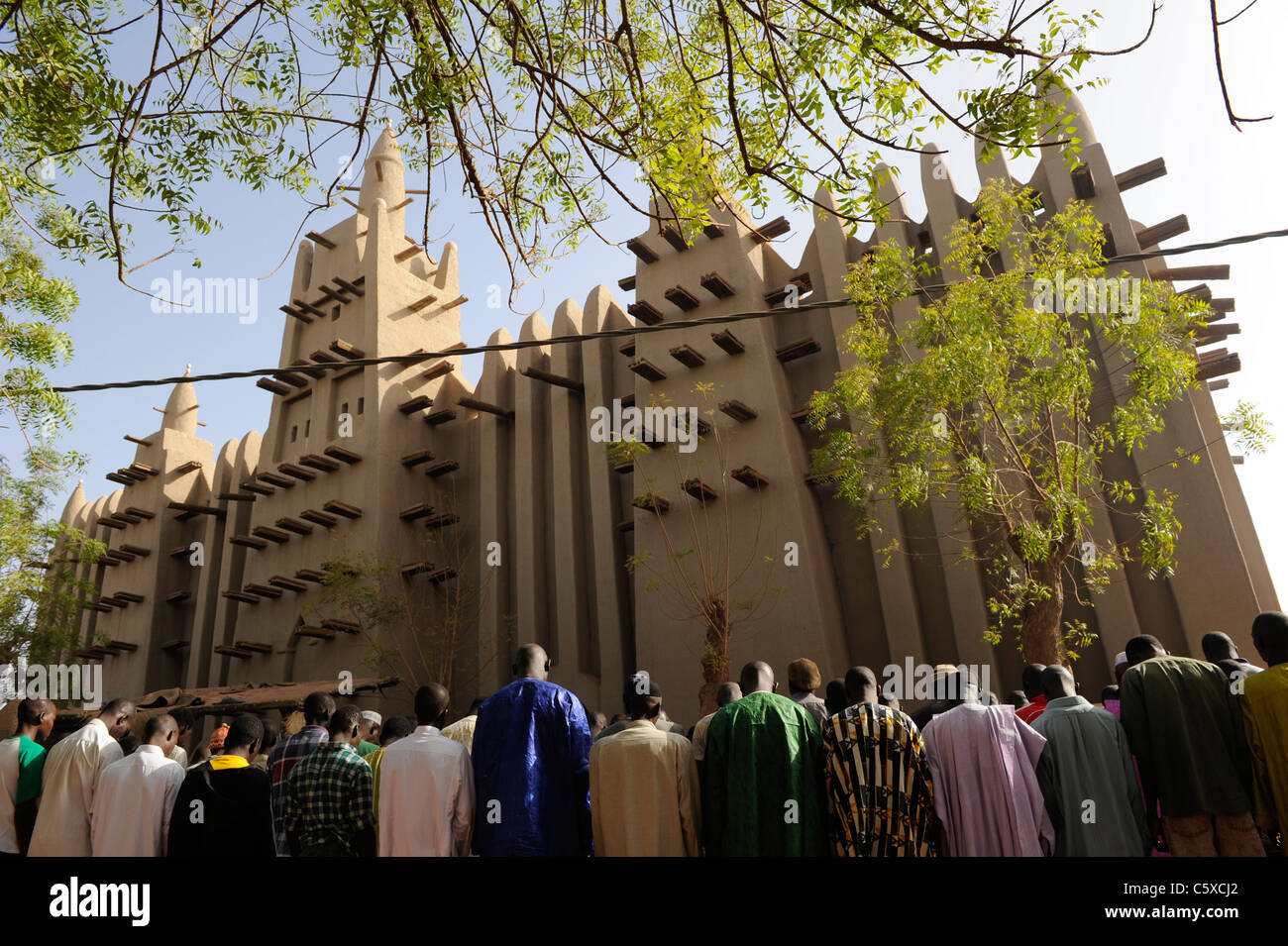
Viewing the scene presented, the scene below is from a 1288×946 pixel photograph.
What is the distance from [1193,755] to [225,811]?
16.0ft

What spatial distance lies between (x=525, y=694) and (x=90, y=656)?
26.0 meters

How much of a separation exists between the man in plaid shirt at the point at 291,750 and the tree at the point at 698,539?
8818 millimetres

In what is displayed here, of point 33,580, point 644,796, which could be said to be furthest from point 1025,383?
point 33,580

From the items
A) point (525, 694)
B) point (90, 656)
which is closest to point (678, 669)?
point (525, 694)

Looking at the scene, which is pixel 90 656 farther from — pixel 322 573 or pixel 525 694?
pixel 525 694

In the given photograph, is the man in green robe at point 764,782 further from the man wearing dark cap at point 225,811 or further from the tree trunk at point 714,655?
the tree trunk at point 714,655

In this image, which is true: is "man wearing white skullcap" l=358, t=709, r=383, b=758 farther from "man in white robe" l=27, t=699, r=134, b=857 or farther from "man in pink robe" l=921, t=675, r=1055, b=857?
"man in pink robe" l=921, t=675, r=1055, b=857

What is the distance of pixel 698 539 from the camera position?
15.6 m

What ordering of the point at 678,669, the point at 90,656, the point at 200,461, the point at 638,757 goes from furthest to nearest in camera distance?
the point at 200,461 → the point at 90,656 → the point at 678,669 → the point at 638,757

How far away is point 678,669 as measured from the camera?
15.3m
